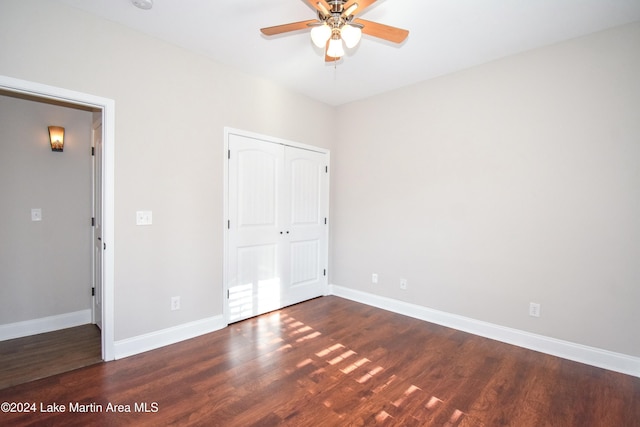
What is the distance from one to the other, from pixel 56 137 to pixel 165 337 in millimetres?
2264

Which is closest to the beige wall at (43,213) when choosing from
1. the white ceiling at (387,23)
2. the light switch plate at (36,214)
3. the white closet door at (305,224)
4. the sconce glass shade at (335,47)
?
the light switch plate at (36,214)

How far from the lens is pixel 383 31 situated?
1.88 m

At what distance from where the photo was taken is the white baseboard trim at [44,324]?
2.75m

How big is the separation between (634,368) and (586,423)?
3.19ft

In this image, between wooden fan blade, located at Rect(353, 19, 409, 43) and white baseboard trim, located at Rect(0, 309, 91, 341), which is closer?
wooden fan blade, located at Rect(353, 19, 409, 43)

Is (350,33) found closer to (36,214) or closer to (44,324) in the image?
(36,214)

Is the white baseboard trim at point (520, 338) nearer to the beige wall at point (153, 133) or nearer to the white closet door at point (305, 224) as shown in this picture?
the white closet door at point (305, 224)

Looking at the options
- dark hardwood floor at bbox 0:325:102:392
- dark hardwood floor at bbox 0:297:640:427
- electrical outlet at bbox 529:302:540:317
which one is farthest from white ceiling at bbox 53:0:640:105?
dark hardwood floor at bbox 0:325:102:392

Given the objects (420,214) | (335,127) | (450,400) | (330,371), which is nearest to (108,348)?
(330,371)

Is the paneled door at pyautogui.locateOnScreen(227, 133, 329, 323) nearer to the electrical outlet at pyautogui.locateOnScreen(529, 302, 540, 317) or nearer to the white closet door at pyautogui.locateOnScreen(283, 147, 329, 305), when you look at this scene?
the white closet door at pyautogui.locateOnScreen(283, 147, 329, 305)

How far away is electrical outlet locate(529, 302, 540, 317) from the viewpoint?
272 centimetres

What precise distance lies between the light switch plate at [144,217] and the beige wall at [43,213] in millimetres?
1142

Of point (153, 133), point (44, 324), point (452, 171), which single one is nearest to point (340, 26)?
point (153, 133)

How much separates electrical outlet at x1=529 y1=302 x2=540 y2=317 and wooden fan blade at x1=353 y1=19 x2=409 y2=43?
2.60m
